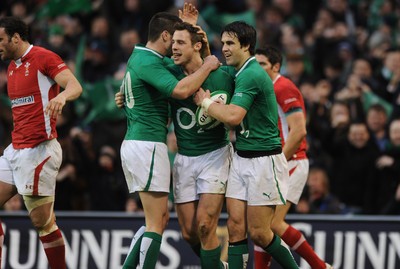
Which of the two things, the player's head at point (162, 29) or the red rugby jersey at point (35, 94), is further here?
the red rugby jersey at point (35, 94)

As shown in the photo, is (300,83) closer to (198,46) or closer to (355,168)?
(355,168)

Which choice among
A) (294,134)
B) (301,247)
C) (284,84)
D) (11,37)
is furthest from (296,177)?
(11,37)

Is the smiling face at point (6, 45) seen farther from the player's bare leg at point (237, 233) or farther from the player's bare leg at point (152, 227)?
the player's bare leg at point (237, 233)

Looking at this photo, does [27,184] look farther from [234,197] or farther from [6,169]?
[234,197]

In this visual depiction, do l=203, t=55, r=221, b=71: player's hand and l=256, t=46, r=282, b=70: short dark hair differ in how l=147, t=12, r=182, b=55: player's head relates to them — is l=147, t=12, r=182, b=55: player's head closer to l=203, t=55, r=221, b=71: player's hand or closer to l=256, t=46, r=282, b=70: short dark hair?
l=203, t=55, r=221, b=71: player's hand

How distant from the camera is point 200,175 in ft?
30.7

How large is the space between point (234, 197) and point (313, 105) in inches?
184

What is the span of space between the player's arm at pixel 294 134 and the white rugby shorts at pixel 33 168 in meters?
2.12

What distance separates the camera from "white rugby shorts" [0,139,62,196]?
9.55 meters

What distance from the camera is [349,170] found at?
13.0 metres

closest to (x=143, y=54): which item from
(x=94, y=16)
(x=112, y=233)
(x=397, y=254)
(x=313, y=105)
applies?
(x=112, y=233)

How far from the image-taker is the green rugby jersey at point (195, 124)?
9344mm

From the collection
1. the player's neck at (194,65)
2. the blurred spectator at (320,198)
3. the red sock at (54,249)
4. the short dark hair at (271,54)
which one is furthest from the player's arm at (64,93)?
the blurred spectator at (320,198)

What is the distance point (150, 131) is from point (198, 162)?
1.60 feet
